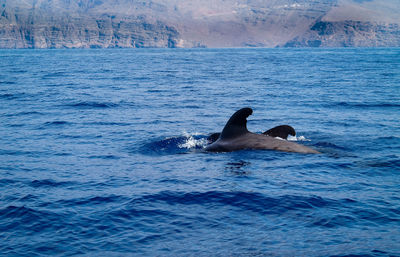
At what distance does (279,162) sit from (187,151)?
2.99m

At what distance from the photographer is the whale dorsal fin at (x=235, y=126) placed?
38.0 feet

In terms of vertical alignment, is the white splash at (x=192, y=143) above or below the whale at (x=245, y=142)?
below

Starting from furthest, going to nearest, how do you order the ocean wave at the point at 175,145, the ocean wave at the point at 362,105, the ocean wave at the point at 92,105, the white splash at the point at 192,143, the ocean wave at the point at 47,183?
the ocean wave at the point at 92,105, the ocean wave at the point at 362,105, the white splash at the point at 192,143, the ocean wave at the point at 175,145, the ocean wave at the point at 47,183

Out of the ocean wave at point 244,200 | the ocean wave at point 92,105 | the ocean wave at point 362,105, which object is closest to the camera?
the ocean wave at point 244,200

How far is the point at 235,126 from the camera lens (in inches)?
469

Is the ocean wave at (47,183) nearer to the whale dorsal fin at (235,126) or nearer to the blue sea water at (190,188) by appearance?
the blue sea water at (190,188)

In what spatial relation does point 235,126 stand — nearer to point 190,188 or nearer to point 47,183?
point 190,188

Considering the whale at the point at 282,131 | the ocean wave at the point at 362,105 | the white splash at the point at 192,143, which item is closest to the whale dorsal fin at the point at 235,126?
the whale at the point at 282,131

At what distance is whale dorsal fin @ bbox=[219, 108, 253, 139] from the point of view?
1158 centimetres

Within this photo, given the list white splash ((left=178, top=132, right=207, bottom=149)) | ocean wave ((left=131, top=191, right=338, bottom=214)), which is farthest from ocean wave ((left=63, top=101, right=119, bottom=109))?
ocean wave ((left=131, top=191, right=338, bottom=214))

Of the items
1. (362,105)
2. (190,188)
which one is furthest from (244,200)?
(362,105)

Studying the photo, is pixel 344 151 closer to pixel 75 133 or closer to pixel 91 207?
pixel 91 207

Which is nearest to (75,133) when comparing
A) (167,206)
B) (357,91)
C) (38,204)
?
(38,204)

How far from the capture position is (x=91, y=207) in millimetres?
7961
